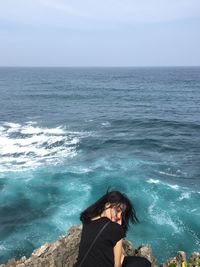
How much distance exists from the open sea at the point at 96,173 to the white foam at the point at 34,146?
113mm

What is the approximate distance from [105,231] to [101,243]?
232 millimetres

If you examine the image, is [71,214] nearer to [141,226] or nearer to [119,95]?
[141,226]

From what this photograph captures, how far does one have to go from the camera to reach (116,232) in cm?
632

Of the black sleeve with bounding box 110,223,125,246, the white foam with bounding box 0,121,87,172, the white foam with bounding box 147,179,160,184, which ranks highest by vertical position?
the black sleeve with bounding box 110,223,125,246

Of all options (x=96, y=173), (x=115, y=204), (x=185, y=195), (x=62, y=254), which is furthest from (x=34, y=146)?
(x=115, y=204)

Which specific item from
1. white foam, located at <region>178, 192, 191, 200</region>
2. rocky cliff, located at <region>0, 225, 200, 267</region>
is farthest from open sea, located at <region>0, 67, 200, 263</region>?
rocky cliff, located at <region>0, 225, 200, 267</region>

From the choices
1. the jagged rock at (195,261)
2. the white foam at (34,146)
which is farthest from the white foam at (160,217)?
the white foam at (34,146)

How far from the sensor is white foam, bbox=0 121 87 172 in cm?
3666

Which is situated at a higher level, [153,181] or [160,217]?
[160,217]

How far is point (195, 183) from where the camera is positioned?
31875 millimetres

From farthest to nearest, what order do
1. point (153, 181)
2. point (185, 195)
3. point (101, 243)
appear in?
point (153, 181)
point (185, 195)
point (101, 243)

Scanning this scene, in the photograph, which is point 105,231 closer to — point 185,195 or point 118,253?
point 118,253

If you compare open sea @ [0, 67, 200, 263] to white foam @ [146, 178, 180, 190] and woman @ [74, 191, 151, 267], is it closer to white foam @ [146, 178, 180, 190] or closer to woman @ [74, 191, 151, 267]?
white foam @ [146, 178, 180, 190]

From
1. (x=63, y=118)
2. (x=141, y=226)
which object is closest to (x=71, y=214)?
(x=141, y=226)
